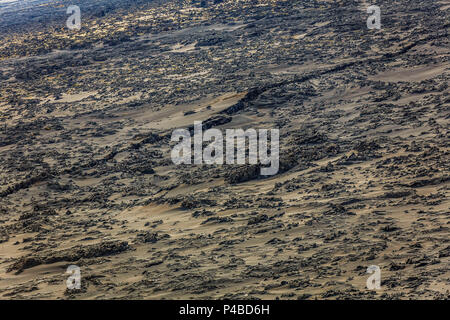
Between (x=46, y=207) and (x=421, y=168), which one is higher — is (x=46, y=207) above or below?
below

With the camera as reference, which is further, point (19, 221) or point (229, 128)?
point (229, 128)

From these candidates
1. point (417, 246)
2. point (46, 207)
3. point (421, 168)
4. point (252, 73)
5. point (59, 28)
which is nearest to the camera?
point (417, 246)

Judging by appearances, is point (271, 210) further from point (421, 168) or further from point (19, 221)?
point (19, 221)

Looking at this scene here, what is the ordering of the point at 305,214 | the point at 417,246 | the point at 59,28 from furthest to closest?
the point at 59,28
the point at 305,214
the point at 417,246

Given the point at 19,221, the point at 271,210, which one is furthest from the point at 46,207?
the point at 271,210

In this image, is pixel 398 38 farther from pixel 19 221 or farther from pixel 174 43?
pixel 19 221
